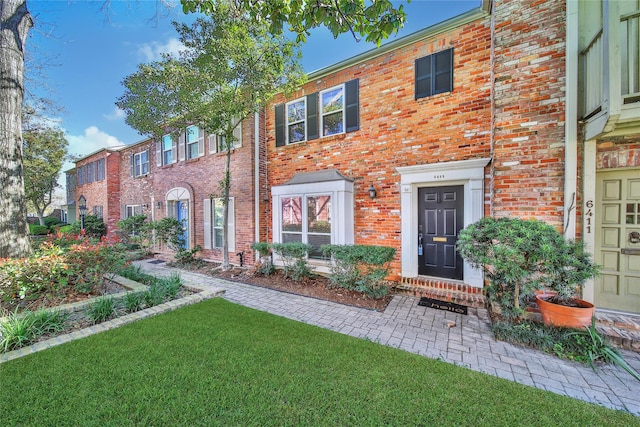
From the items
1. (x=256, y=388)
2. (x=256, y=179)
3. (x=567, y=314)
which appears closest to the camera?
(x=256, y=388)

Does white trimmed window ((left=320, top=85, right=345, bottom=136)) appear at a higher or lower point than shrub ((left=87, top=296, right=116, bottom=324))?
higher

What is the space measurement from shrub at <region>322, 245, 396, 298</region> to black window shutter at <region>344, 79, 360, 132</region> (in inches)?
125

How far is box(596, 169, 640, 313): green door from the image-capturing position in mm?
3719

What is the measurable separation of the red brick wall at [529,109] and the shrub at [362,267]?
226 centimetres

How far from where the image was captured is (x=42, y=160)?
19.7 metres

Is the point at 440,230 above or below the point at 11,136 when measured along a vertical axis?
below

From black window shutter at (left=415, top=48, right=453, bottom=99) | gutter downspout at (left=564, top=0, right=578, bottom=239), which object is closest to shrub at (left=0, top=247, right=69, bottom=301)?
black window shutter at (left=415, top=48, right=453, bottom=99)

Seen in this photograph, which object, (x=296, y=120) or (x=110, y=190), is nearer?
(x=296, y=120)

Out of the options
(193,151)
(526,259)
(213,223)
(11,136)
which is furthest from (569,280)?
(193,151)

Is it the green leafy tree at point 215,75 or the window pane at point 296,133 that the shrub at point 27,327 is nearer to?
the green leafy tree at point 215,75

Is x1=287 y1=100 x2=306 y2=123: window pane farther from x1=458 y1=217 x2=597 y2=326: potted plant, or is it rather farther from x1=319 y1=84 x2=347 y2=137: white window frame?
x1=458 y1=217 x2=597 y2=326: potted plant

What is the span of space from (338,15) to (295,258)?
520cm

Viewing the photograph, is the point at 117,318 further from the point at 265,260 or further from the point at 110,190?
the point at 110,190

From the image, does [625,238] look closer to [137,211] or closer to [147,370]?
[147,370]
